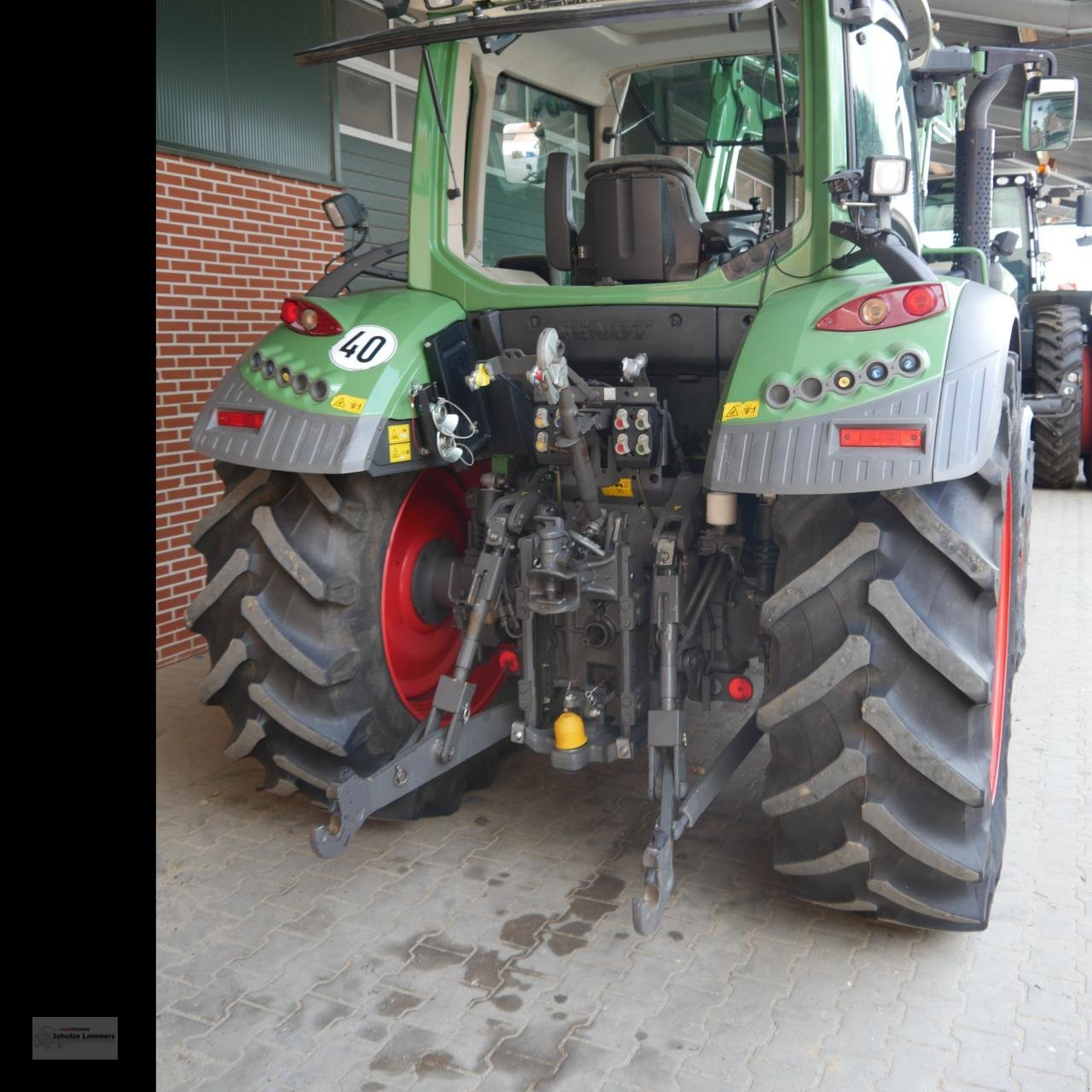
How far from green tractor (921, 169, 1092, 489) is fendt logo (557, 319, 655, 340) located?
607 centimetres

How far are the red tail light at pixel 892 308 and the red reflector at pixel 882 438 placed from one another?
0.97 feet

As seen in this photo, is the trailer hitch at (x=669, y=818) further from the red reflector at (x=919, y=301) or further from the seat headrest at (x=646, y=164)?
the seat headrest at (x=646, y=164)

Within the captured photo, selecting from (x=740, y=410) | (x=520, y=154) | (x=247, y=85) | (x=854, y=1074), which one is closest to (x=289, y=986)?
(x=854, y=1074)

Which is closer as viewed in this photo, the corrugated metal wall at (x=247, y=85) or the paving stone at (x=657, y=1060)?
the paving stone at (x=657, y=1060)

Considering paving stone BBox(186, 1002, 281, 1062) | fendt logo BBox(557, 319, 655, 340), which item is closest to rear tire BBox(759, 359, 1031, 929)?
fendt logo BBox(557, 319, 655, 340)

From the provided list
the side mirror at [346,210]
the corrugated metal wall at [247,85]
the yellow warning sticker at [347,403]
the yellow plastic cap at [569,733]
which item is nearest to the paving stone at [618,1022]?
the yellow plastic cap at [569,733]

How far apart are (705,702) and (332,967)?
4.22ft

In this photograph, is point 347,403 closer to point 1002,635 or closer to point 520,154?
point 520,154

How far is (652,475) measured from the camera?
3.12m

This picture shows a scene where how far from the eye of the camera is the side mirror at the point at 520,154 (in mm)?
3656

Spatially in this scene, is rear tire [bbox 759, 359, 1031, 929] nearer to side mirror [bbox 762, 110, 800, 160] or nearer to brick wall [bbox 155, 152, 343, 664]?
side mirror [bbox 762, 110, 800, 160]

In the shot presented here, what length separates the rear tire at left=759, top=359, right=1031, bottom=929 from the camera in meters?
2.44

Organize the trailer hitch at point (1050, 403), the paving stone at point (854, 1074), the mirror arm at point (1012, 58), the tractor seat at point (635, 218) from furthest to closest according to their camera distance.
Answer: the trailer hitch at point (1050, 403) < the mirror arm at point (1012, 58) < the tractor seat at point (635, 218) < the paving stone at point (854, 1074)
